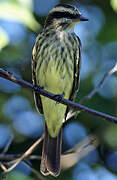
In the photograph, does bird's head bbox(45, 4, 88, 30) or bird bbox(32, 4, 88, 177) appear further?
bird's head bbox(45, 4, 88, 30)

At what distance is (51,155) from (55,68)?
0.79 m

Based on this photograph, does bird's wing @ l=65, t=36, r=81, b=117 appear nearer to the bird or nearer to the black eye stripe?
the bird

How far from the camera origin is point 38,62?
363cm

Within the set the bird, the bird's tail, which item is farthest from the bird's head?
the bird's tail

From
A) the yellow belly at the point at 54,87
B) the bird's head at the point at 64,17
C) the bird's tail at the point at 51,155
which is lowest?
the bird's tail at the point at 51,155

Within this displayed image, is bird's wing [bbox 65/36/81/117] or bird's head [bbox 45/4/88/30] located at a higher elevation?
bird's head [bbox 45/4/88/30]

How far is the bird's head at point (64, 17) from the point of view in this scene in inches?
147

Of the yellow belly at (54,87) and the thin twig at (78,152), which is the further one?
the yellow belly at (54,87)

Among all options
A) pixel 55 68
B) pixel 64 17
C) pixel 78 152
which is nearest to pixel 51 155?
pixel 78 152

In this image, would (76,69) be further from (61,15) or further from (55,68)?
(61,15)

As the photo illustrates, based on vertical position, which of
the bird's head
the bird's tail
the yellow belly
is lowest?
the bird's tail

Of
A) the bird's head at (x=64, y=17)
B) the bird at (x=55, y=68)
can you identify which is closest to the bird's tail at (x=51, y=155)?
Answer: the bird at (x=55, y=68)

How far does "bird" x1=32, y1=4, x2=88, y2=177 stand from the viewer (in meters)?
3.55

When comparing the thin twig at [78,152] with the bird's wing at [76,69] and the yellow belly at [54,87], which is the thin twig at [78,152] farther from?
the bird's wing at [76,69]
